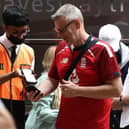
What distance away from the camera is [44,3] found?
580 cm

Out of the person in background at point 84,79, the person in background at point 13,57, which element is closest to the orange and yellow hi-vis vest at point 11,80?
the person in background at point 13,57

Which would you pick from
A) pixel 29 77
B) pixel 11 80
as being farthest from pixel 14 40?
pixel 29 77

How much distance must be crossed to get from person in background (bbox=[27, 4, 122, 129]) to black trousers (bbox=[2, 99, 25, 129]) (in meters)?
0.81

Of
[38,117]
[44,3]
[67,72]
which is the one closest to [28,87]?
[67,72]

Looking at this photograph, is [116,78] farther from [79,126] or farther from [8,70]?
[8,70]

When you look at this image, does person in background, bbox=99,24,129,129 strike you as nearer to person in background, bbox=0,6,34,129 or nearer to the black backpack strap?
person in background, bbox=0,6,34,129

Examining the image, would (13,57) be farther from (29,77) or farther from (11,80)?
(29,77)

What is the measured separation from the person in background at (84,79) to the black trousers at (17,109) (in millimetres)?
808

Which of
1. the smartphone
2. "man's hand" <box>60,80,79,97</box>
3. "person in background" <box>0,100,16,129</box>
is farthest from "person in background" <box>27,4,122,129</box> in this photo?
"person in background" <box>0,100,16,129</box>

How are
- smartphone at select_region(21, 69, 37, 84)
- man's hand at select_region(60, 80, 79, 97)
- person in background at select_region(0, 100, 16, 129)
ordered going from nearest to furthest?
person in background at select_region(0, 100, 16, 129) < man's hand at select_region(60, 80, 79, 97) < smartphone at select_region(21, 69, 37, 84)

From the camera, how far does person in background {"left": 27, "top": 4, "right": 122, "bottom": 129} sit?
2.87 metres

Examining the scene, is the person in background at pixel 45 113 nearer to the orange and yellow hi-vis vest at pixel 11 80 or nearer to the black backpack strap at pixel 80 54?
the orange and yellow hi-vis vest at pixel 11 80

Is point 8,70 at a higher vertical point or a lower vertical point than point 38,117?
higher

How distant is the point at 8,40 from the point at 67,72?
1085 millimetres
